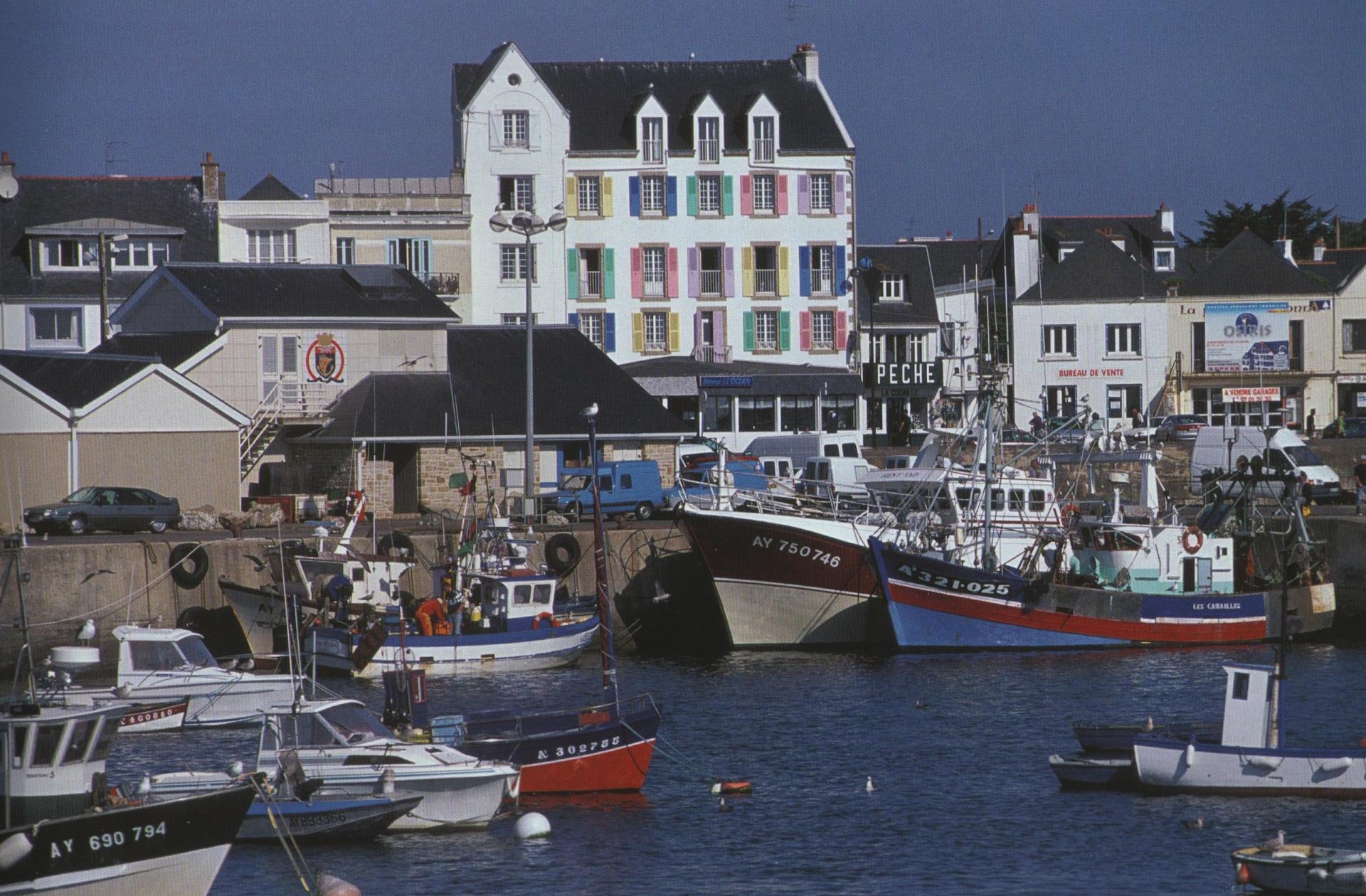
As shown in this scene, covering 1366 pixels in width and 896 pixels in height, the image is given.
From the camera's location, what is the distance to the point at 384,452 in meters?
50.3

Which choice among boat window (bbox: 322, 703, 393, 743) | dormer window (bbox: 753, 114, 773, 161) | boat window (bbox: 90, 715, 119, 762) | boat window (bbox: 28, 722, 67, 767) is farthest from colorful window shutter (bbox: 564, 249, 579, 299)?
boat window (bbox: 28, 722, 67, 767)

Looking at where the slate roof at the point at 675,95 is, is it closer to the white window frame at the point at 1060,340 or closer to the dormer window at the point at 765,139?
the dormer window at the point at 765,139

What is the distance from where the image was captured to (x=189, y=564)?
1544 inches

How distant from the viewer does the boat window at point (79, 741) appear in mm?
20375

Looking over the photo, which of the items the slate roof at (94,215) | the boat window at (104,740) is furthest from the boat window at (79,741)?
the slate roof at (94,215)

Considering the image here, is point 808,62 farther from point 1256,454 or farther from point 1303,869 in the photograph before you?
point 1303,869

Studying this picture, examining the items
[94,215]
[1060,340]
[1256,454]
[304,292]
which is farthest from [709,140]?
[1256,454]

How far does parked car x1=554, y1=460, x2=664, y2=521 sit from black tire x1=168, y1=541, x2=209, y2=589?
10356 mm

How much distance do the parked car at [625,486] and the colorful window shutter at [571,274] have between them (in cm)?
2147

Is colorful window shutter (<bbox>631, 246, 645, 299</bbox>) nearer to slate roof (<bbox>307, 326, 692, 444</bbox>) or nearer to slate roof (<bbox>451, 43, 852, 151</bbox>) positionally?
slate roof (<bbox>451, 43, 852, 151</bbox>)

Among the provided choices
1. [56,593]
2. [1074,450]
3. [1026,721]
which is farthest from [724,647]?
[1074,450]

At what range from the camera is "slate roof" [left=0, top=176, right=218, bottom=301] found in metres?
66.5

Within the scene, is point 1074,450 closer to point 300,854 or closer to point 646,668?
point 646,668

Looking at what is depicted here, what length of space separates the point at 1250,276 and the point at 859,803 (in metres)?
52.3
